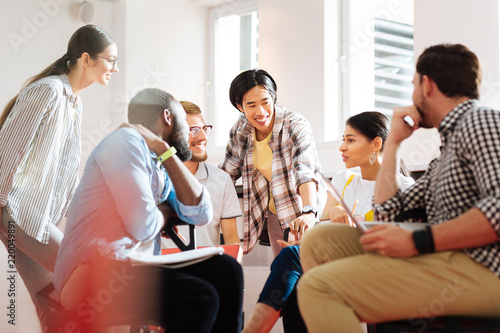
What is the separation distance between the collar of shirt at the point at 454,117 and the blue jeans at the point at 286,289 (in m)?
0.91

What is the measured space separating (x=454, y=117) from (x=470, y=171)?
14cm

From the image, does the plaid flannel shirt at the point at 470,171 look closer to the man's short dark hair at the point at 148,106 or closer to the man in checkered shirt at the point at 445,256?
the man in checkered shirt at the point at 445,256

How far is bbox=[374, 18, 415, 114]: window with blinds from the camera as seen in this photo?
12.6 ft

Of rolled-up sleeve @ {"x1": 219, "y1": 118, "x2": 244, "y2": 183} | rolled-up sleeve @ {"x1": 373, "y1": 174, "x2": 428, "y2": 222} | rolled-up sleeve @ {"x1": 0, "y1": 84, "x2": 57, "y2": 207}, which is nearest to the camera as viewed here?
rolled-up sleeve @ {"x1": 373, "y1": 174, "x2": 428, "y2": 222}

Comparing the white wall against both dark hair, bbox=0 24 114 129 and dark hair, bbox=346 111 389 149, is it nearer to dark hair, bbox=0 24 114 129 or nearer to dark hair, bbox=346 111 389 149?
dark hair, bbox=346 111 389 149

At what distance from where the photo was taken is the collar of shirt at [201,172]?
8.75 ft

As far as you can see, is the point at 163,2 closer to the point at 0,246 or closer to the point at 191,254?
the point at 0,246

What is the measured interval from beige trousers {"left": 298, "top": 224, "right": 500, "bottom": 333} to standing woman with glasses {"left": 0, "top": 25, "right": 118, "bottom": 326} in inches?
40.0

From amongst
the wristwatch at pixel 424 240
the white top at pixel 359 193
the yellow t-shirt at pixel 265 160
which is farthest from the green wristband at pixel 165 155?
the yellow t-shirt at pixel 265 160

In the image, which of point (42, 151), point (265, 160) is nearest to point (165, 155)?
point (42, 151)

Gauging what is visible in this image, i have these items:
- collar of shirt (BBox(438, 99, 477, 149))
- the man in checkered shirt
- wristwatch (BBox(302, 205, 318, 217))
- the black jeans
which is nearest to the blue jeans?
wristwatch (BBox(302, 205, 318, 217))

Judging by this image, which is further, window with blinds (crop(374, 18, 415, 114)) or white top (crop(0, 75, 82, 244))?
window with blinds (crop(374, 18, 415, 114))

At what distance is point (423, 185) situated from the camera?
1.47 meters

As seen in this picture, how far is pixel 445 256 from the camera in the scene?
4.07 ft
